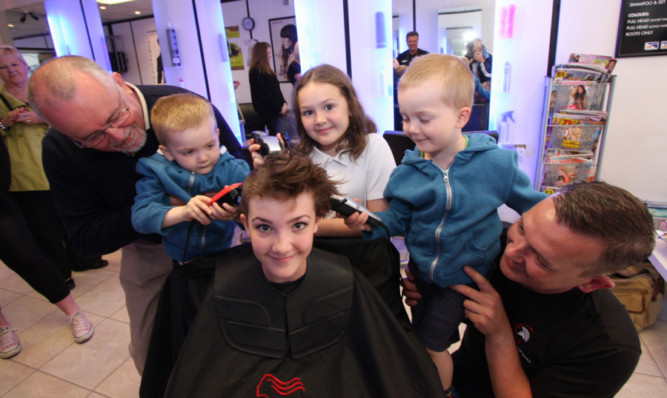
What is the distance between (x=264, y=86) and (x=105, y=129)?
3417 mm

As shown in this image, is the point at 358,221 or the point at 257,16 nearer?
A: the point at 358,221

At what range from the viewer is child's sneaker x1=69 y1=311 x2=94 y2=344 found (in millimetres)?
2570

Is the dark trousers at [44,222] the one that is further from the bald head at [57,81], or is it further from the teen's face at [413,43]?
the teen's face at [413,43]

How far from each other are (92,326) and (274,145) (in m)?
2.49

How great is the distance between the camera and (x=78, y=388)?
2.19 meters

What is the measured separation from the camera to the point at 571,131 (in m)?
2.57

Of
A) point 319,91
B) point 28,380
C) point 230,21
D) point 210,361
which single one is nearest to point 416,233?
point 319,91

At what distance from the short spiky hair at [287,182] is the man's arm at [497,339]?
53 cm

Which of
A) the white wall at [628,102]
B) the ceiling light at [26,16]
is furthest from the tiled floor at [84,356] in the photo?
the ceiling light at [26,16]

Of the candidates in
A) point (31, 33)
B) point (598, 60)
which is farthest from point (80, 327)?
point (31, 33)

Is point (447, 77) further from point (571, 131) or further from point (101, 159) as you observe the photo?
point (571, 131)

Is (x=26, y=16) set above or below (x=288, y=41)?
above

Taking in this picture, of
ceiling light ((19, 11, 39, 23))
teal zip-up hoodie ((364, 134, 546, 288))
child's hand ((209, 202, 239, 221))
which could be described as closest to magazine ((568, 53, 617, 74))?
teal zip-up hoodie ((364, 134, 546, 288))

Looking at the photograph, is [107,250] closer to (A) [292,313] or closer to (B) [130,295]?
(B) [130,295]
